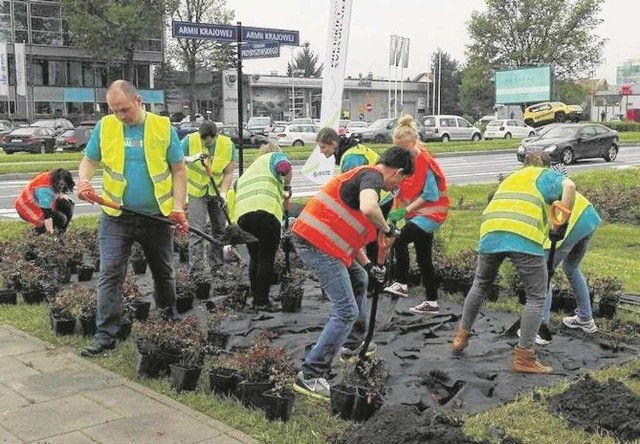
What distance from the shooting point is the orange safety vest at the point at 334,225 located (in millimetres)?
4805

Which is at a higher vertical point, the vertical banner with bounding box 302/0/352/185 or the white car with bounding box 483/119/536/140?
the vertical banner with bounding box 302/0/352/185

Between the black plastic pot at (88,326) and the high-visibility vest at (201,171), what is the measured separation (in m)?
2.29

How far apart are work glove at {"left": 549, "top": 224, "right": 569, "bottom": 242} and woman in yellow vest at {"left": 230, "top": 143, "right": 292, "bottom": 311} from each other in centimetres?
235

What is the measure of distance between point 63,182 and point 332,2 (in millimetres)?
4685

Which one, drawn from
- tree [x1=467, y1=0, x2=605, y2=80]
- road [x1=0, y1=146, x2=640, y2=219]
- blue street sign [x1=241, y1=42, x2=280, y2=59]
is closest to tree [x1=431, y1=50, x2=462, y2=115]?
tree [x1=467, y1=0, x2=605, y2=80]

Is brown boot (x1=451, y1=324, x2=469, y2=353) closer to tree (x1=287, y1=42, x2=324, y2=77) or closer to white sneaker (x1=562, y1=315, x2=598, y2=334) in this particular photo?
white sneaker (x1=562, y1=315, x2=598, y2=334)

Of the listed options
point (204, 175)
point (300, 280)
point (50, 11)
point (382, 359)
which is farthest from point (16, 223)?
point (50, 11)

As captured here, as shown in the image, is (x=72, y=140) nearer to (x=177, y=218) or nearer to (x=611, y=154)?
(x=611, y=154)

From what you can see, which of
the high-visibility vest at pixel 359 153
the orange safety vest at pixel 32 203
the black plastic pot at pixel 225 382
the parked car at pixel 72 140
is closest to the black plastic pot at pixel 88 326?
the black plastic pot at pixel 225 382

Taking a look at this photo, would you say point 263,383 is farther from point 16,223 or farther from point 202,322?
point 16,223

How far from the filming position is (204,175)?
8.03 meters

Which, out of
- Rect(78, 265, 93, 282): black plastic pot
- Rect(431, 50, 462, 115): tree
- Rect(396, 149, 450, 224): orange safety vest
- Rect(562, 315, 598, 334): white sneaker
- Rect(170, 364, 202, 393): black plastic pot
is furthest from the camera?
Rect(431, 50, 462, 115): tree

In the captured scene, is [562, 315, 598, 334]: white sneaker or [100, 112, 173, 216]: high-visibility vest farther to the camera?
[562, 315, 598, 334]: white sneaker

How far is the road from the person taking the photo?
15.9 m
